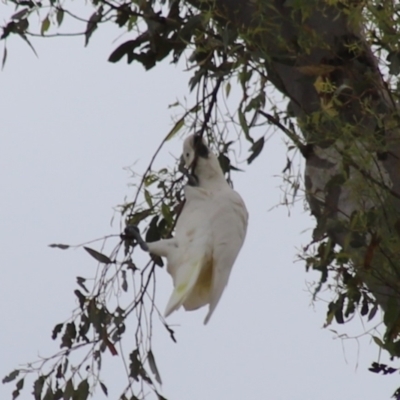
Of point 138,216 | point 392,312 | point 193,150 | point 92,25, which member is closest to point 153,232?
point 138,216

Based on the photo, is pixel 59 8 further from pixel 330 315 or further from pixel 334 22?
pixel 330 315

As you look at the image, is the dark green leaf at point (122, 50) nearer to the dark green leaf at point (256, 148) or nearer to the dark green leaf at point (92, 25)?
the dark green leaf at point (92, 25)

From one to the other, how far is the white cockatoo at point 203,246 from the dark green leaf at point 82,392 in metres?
0.38

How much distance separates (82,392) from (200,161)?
19.5 inches

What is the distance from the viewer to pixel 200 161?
1.67 metres

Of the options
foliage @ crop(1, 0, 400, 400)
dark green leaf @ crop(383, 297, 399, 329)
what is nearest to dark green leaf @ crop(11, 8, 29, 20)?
foliage @ crop(1, 0, 400, 400)

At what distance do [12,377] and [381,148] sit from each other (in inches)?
31.4

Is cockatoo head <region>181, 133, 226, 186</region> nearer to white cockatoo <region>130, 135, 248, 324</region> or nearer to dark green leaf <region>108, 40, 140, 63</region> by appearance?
white cockatoo <region>130, 135, 248, 324</region>

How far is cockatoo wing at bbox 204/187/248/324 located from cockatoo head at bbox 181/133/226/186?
7 cm

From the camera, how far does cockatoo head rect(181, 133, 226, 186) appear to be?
5.44 feet

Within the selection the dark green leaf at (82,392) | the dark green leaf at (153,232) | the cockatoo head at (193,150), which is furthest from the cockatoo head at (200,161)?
the dark green leaf at (82,392)

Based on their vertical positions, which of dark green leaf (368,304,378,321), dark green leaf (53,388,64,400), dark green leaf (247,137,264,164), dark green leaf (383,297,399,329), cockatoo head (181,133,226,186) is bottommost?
dark green leaf (383,297,399,329)

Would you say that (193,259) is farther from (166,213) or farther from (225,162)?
(225,162)

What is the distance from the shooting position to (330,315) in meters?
1.78
